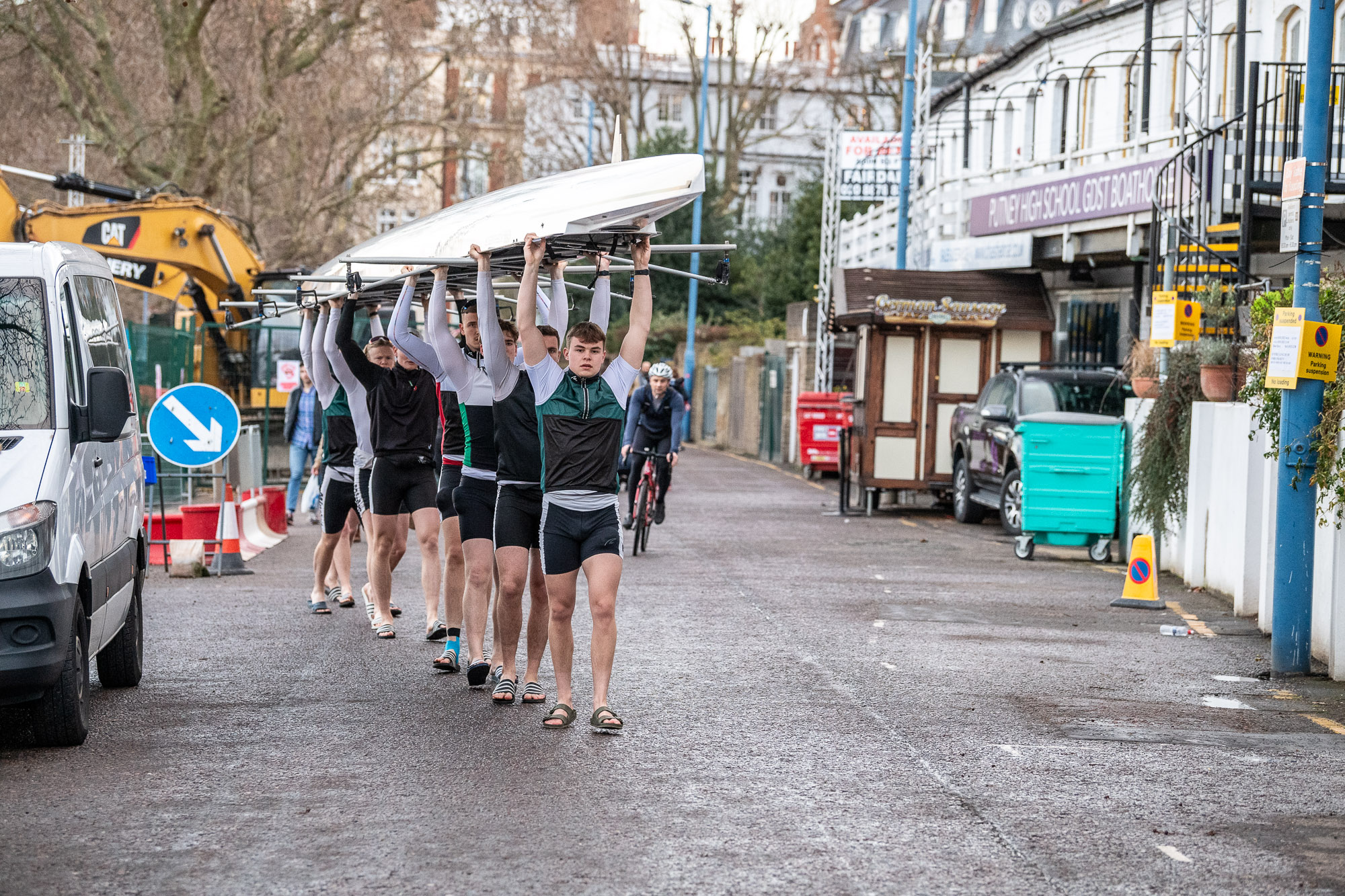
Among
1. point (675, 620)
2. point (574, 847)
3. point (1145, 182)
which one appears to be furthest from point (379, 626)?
point (1145, 182)

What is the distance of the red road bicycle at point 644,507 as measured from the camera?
1684 centimetres

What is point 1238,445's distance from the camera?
43.7ft

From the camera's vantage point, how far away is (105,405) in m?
7.70

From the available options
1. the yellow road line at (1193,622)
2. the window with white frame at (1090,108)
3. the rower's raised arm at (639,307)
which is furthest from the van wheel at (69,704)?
the window with white frame at (1090,108)

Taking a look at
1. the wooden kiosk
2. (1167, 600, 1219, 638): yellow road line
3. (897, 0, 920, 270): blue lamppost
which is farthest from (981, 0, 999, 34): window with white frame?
(1167, 600, 1219, 638): yellow road line

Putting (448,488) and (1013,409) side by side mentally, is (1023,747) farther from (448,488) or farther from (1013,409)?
(1013,409)

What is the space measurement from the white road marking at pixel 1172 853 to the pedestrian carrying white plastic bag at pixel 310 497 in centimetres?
1350

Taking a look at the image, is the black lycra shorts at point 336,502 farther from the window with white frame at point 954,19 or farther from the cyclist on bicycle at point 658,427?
the window with white frame at point 954,19

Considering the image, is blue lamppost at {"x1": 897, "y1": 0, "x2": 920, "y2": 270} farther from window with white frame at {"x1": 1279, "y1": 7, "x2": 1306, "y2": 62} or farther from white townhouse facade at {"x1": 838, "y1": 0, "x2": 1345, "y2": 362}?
window with white frame at {"x1": 1279, "y1": 7, "x2": 1306, "y2": 62}

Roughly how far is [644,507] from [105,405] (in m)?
9.46

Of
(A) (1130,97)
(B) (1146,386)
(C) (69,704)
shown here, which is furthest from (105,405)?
(A) (1130,97)

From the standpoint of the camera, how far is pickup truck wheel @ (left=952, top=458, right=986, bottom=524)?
2161cm

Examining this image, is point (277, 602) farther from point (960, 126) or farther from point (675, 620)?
point (960, 126)

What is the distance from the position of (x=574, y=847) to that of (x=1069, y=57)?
91.9 feet
